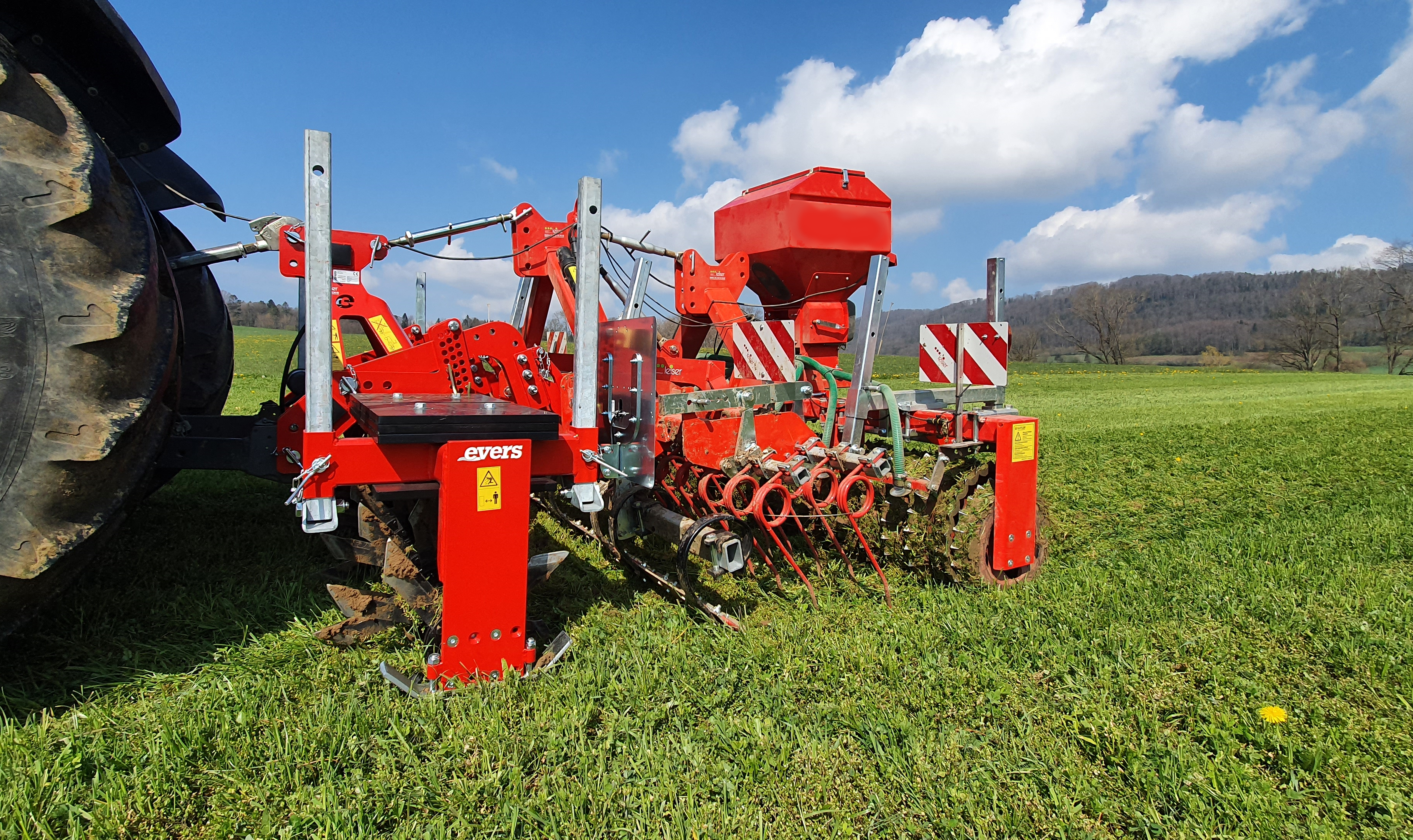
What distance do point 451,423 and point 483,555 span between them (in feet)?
1.59

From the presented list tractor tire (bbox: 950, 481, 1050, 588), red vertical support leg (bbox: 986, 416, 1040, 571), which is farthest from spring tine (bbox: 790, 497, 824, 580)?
red vertical support leg (bbox: 986, 416, 1040, 571)

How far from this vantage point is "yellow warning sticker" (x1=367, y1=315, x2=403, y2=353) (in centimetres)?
484

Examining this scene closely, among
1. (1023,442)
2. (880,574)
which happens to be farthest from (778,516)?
(1023,442)

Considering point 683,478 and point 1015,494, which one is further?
point 683,478

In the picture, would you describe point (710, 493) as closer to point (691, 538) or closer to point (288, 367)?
point (691, 538)

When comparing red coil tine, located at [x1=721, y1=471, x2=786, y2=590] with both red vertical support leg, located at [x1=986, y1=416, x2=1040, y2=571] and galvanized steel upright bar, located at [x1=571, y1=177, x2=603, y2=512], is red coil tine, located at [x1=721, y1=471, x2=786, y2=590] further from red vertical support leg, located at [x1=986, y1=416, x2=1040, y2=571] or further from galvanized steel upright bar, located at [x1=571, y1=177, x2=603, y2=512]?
red vertical support leg, located at [x1=986, y1=416, x2=1040, y2=571]

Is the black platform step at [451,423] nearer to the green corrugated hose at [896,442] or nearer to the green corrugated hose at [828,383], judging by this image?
the green corrugated hose at [896,442]

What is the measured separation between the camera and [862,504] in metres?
4.27

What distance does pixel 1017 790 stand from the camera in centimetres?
230

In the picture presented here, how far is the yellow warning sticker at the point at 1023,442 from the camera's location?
4.15 meters

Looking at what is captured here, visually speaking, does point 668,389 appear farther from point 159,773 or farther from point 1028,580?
point 159,773

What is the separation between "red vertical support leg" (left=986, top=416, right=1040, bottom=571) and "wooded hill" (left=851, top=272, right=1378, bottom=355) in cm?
2952

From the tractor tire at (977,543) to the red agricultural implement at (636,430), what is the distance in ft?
0.04

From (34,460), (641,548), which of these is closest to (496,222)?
(641,548)
